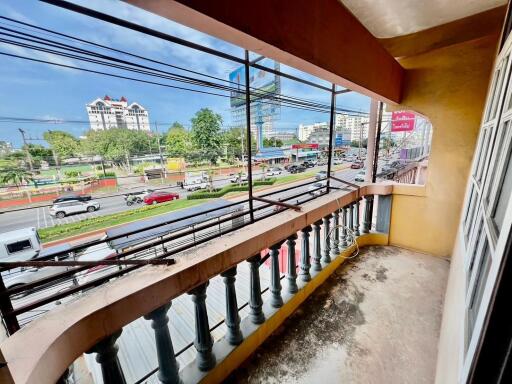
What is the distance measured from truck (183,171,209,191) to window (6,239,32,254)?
3401mm

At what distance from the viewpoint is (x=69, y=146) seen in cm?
254

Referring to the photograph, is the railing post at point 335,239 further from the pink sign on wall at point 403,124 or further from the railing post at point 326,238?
the pink sign on wall at point 403,124

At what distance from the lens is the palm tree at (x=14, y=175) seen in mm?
1267

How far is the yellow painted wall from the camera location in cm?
210

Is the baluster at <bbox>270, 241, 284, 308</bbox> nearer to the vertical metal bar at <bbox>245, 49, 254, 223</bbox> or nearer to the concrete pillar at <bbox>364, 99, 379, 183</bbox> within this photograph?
the vertical metal bar at <bbox>245, 49, 254, 223</bbox>

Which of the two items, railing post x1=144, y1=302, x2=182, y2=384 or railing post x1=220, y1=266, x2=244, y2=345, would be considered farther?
railing post x1=220, y1=266, x2=244, y2=345

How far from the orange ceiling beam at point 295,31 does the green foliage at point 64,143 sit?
225 cm

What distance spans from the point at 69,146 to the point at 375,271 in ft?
12.0

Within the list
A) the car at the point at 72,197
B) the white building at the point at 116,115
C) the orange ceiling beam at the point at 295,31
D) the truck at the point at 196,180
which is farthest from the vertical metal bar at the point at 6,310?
the truck at the point at 196,180

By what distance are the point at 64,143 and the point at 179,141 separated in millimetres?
3068

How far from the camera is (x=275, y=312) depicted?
4.73 ft

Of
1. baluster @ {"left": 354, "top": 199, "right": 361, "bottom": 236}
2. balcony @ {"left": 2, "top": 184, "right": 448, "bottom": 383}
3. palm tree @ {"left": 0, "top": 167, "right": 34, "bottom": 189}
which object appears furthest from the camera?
baluster @ {"left": 354, "top": 199, "right": 361, "bottom": 236}

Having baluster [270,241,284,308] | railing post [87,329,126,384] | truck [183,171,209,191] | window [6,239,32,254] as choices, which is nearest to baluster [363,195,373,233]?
baluster [270,241,284,308]

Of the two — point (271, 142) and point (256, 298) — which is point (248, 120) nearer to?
point (256, 298)
